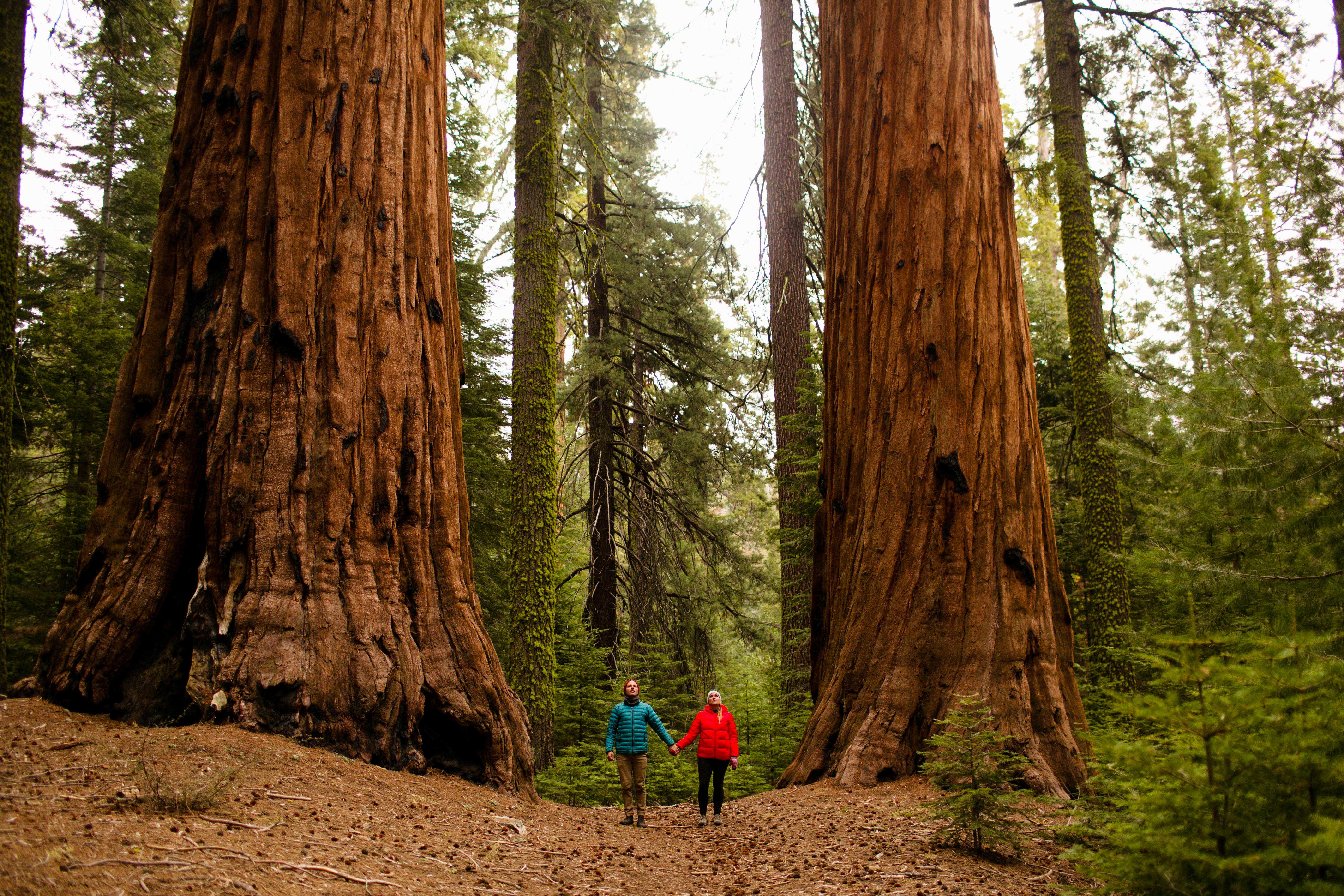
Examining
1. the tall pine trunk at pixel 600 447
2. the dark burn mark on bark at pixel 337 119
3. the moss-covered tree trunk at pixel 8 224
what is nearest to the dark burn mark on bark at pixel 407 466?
the dark burn mark on bark at pixel 337 119

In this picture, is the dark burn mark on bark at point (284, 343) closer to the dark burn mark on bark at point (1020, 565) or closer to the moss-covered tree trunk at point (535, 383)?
the moss-covered tree trunk at point (535, 383)

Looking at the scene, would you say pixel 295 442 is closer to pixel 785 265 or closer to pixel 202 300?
pixel 202 300

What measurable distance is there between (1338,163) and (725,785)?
1002 cm

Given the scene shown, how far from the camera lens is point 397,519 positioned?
5527 mm

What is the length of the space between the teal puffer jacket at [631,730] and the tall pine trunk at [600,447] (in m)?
5.92

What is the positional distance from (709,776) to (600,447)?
26.1 ft

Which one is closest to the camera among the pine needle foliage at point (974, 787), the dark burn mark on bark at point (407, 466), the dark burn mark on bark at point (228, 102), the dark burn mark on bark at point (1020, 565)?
the pine needle foliage at point (974, 787)

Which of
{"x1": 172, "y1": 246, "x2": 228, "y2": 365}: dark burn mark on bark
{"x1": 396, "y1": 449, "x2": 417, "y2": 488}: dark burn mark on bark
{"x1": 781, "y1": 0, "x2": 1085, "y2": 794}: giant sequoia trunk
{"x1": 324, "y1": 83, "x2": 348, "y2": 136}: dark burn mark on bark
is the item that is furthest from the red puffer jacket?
{"x1": 324, "y1": 83, "x2": 348, "y2": 136}: dark burn mark on bark

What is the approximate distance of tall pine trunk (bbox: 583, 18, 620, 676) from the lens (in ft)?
45.9

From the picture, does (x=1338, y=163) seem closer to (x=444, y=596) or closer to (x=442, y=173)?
(x=442, y=173)

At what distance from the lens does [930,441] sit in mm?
6574

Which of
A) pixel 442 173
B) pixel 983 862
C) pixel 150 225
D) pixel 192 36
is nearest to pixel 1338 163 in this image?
pixel 983 862

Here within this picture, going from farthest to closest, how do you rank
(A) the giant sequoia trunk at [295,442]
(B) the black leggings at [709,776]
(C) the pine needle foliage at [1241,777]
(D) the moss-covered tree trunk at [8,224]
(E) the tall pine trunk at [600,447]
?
(E) the tall pine trunk at [600,447]
(D) the moss-covered tree trunk at [8,224]
(B) the black leggings at [709,776]
(A) the giant sequoia trunk at [295,442]
(C) the pine needle foliage at [1241,777]

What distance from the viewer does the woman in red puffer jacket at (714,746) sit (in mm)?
7227
